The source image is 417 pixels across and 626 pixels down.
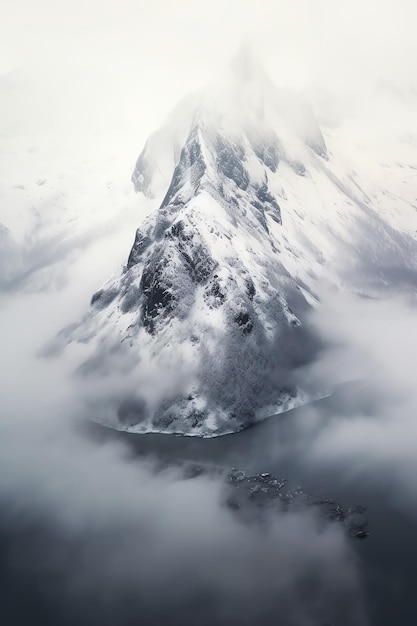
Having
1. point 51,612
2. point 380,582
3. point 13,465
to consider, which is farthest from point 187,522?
point 13,465

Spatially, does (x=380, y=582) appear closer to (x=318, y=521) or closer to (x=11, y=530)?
(x=318, y=521)

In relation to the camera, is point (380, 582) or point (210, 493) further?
point (210, 493)

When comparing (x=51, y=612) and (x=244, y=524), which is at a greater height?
(x=51, y=612)

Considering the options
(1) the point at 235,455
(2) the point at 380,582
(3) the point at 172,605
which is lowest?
(1) the point at 235,455

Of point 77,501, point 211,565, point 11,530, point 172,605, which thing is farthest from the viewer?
point 77,501

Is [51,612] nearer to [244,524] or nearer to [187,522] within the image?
[187,522]

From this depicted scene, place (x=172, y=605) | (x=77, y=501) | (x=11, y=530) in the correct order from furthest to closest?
(x=77, y=501) < (x=11, y=530) < (x=172, y=605)
